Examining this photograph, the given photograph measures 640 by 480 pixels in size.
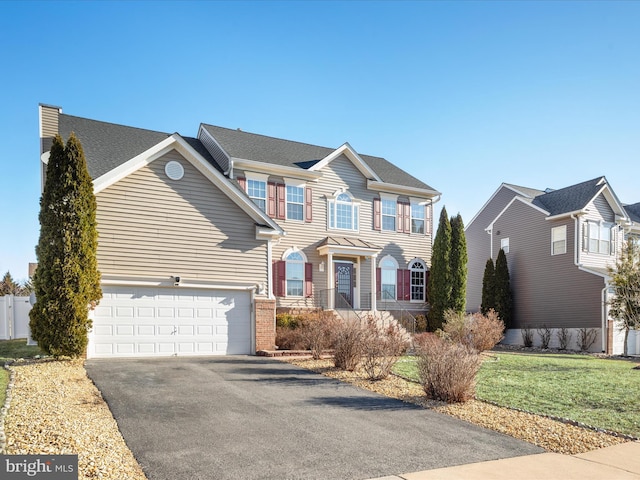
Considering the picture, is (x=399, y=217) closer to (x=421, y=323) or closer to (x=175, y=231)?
(x=421, y=323)

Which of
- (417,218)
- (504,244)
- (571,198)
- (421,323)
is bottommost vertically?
(421,323)

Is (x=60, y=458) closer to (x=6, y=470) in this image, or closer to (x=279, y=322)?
(x=6, y=470)

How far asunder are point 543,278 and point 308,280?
1341 cm

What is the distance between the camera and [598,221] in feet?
83.8

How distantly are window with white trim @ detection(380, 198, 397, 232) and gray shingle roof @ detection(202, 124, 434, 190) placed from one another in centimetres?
101

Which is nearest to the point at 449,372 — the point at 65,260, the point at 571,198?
the point at 65,260

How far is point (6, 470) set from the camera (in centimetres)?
481

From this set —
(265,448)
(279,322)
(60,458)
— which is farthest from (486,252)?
(60,458)

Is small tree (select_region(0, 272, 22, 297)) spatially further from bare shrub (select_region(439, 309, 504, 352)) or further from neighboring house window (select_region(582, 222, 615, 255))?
neighboring house window (select_region(582, 222, 615, 255))

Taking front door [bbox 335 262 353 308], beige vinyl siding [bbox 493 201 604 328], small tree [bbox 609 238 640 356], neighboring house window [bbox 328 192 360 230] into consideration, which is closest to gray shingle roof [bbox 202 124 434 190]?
neighboring house window [bbox 328 192 360 230]

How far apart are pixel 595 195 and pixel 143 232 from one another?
22009 mm

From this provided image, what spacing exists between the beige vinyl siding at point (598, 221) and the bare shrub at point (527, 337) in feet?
14.7

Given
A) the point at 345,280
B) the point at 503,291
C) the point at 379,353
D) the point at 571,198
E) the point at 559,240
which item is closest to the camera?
the point at 379,353

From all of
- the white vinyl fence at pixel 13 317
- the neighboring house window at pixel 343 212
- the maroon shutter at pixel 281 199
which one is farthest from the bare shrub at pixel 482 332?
the white vinyl fence at pixel 13 317
